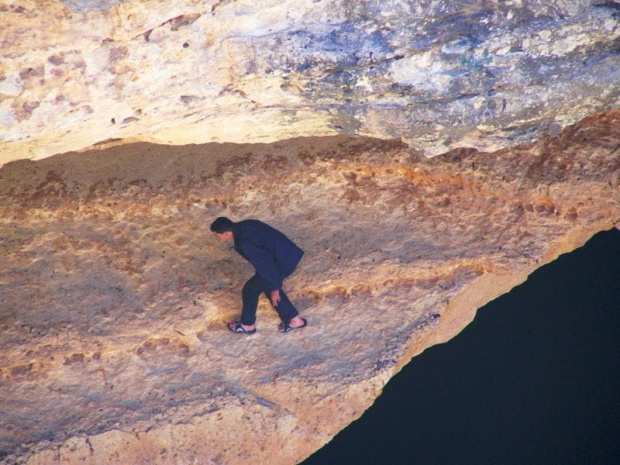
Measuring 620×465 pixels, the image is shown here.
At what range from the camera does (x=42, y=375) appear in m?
3.47

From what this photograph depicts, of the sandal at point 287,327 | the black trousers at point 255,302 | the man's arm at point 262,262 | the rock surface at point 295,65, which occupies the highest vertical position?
the rock surface at point 295,65

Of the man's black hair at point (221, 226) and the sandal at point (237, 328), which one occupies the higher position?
the man's black hair at point (221, 226)

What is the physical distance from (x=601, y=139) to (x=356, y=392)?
1.67m

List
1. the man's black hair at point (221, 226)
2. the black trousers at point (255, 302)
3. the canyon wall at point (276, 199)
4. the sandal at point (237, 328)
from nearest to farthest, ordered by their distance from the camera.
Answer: the canyon wall at point (276, 199) → the man's black hair at point (221, 226) → the black trousers at point (255, 302) → the sandal at point (237, 328)

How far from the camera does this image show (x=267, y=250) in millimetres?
3510

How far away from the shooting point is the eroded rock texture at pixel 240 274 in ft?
11.3

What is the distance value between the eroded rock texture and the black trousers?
0.12 meters

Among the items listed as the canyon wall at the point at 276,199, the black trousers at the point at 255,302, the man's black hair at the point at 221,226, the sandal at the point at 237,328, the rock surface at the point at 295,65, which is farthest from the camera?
the sandal at the point at 237,328

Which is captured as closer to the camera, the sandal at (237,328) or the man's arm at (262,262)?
the man's arm at (262,262)

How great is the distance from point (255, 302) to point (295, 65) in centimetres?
123

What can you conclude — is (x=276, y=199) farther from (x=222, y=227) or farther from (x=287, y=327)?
(x=287, y=327)

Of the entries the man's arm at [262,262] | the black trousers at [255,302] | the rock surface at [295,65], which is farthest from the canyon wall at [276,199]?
the man's arm at [262,262]

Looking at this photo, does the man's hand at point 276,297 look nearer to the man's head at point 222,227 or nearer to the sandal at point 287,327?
the sandal at point 287,327

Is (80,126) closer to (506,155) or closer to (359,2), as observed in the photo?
(359,2)
